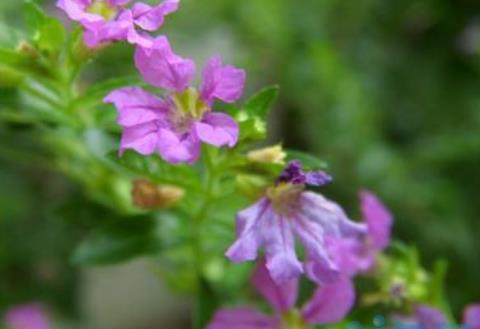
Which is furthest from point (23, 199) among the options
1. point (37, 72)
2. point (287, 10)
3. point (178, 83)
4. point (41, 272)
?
point (178, 83)

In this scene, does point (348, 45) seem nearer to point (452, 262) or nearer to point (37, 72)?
point (452, 262)

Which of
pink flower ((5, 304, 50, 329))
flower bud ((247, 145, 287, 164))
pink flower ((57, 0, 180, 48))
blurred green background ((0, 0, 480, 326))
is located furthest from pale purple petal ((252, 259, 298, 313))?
pink flower ((5, 304, 50, 329))

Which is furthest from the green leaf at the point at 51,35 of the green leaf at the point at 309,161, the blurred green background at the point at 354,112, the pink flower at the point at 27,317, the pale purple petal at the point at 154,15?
the pink flower at the point at 27,317

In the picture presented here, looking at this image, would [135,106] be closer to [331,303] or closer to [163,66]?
[163,66]

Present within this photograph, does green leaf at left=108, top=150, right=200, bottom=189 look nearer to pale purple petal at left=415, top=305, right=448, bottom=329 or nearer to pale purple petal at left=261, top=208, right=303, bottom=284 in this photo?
pale purple petal at left=261, top=208, right=303, bottom=284

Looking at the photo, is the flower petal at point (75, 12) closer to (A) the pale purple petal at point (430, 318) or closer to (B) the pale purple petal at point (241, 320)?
(B) the pale purple petal at point (241, 320)

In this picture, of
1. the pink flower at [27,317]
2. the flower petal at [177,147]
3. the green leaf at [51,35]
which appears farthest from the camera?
the pink flower at [27,317]
